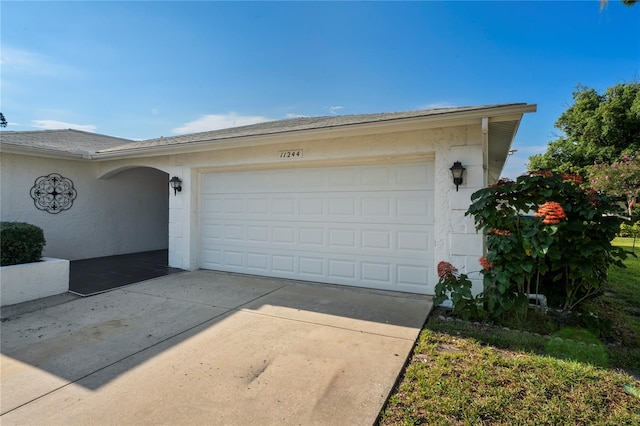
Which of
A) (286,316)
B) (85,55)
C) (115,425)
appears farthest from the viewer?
(85,55)

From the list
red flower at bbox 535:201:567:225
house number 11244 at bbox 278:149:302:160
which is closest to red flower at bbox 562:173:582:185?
red flower at bbox 535:201:567:225

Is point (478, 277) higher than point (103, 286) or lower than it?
higher

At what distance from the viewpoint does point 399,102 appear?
9336 millimetres

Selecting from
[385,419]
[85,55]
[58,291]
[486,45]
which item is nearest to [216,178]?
[58,291]

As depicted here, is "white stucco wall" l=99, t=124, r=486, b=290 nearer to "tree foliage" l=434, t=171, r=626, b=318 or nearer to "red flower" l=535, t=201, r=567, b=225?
"tree foliage" l=434, t=171, r=626, b=318

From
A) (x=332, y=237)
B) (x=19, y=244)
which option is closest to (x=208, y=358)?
(x=332, y=237)

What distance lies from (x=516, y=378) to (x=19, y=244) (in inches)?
274

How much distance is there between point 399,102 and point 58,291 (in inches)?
370

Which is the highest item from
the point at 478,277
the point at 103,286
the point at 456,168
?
the point at 456,168

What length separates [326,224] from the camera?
5688mm

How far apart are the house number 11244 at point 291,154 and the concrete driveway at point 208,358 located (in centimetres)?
256

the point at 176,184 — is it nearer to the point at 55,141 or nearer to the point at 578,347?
the point at 55,141

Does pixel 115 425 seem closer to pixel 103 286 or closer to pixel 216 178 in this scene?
pixel 103 286


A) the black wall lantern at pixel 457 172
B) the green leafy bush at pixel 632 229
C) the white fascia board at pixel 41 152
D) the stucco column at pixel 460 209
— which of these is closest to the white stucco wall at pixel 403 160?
the stucco column at pixel 460 209
